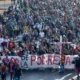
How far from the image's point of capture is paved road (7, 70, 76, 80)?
23250 millimetres

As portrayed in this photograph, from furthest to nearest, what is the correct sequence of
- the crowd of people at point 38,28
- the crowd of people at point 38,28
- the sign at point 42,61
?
the crowd of people at point 38,28 → the crowd of people at point 38,28 → the sign at point 42,61

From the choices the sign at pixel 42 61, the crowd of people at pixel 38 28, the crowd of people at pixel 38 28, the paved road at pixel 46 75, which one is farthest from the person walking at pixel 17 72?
the crowd of people at pixel 38 28

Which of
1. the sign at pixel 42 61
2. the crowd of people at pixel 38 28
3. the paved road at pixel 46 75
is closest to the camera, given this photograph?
the paved road at pixel 46 75

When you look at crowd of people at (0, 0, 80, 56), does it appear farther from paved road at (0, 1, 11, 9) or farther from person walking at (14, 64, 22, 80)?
person walking at (14, 64, 22, 80)

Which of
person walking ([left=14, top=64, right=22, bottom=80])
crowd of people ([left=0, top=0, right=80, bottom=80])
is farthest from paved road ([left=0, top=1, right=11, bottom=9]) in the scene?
person walking ([left=14, top=64, right=22, bottom=80])

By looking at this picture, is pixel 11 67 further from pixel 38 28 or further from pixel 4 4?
pixel 4 4

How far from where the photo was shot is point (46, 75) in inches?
934

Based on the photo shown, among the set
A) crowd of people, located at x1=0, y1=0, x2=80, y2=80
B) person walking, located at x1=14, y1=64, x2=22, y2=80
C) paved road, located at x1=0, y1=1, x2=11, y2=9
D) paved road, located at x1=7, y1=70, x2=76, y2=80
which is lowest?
paved road, located at x1=7, y1=70, x2=76, y2=80

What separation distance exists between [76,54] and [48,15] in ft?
31.0

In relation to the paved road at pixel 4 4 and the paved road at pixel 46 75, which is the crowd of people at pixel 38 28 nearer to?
the paved road at pixel 46 75

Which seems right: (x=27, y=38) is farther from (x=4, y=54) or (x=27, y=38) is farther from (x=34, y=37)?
(x=4, y=54)

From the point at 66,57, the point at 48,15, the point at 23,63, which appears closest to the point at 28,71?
Answer: the point at 23,63

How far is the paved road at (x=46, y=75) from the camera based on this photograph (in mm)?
23250

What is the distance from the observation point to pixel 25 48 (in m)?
25.0
